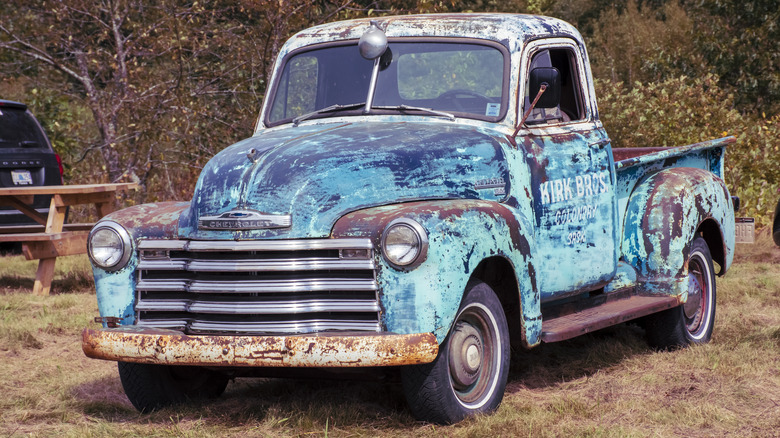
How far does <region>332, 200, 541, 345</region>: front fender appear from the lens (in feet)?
13.7

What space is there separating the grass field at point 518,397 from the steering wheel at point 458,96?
151cm

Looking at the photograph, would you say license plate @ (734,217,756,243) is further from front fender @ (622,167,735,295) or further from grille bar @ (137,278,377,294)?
grille bar @ (137,278,377,294)

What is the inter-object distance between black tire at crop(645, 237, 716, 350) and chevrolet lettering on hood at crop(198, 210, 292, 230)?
297 centimetres

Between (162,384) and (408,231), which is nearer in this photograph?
(408,231)

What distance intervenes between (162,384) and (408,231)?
1.63 meters

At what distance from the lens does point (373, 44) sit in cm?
552

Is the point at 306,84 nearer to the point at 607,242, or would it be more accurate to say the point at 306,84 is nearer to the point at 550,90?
the point at 550,90

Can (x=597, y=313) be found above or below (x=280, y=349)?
below

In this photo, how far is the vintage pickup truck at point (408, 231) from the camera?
421 cm

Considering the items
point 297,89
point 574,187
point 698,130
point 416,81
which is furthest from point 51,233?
point 698,130

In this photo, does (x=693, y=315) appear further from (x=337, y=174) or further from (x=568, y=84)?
(x=337, y=174)

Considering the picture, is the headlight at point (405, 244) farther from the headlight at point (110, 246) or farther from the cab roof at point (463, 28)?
the cab roof at point (463, 28)

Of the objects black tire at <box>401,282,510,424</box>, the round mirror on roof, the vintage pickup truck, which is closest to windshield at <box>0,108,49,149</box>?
the vintage pickup truck

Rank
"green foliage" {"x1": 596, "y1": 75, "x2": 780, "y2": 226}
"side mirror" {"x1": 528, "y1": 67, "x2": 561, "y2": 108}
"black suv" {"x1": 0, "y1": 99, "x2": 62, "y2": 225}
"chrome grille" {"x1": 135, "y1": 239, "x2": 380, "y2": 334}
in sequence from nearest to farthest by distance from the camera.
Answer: "chrome grille" {"x1": 135, "y1": 239, "x2": 380, "y2": 334}, "side mirror" {"x1": 528, "y1": 67, "x2": 561, "y2": 108}, "black suv" {"x1": 0, "y1": 99, "x2": 62, "y2": 225}, "green foliage" {"x1": 596, "y1": 75, "x2": 780, "y2": 226}
